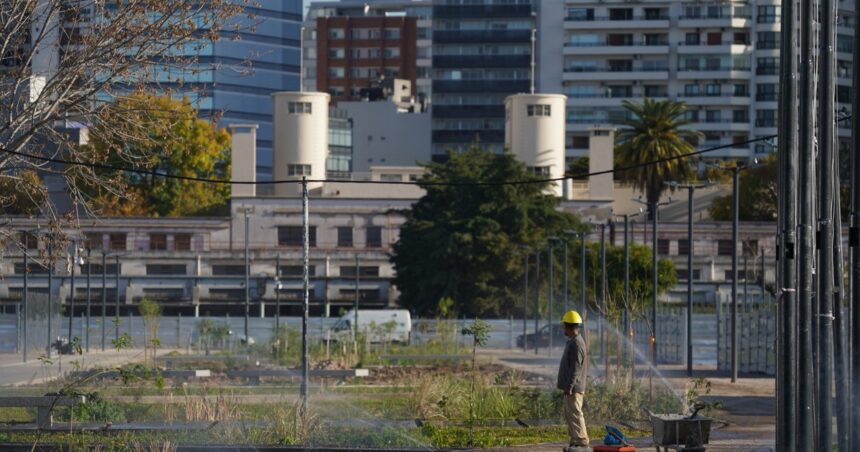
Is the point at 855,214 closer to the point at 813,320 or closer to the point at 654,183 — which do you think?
the point at 813,320

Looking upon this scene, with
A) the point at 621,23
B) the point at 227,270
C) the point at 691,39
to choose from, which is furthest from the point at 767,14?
the point at 227,270

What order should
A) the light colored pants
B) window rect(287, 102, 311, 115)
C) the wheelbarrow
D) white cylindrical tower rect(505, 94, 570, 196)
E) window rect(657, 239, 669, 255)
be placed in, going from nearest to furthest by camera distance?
1. the wheelbarrow
2. the light colored pants
3. window rect(287, 102, 311, 115)
4. white cylindrical tower rect(505, 94, 570, 196)
5. window rect(657, 239, 669, 255)

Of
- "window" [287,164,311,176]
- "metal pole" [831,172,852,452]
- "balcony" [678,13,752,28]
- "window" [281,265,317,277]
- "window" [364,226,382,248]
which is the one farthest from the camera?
"balcony" [678,13,752,28]

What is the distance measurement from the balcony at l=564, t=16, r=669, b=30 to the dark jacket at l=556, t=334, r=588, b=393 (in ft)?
381

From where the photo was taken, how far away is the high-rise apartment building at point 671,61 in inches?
5226

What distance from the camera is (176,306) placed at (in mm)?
91312

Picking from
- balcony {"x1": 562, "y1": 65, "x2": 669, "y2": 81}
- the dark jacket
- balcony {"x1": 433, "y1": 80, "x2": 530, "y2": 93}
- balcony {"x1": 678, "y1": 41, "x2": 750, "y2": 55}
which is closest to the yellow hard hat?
the dark jacket

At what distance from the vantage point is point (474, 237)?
83750mm

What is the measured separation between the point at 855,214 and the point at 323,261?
79537 millimetres

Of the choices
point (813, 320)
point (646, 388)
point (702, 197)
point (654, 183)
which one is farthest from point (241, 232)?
point (813, 320)

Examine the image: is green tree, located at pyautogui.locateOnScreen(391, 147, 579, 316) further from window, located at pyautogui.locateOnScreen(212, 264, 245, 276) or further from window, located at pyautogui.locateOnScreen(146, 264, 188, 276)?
window, located at pyautogui.locateOnScreen(146, 264, 188, 276)

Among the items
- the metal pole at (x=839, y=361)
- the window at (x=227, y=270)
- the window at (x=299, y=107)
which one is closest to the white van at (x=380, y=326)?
the window at (x=227, y=270)

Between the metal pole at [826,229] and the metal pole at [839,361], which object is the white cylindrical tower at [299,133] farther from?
the metal pole at [826,229]

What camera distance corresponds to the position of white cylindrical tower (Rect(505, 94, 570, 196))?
10006 cm
